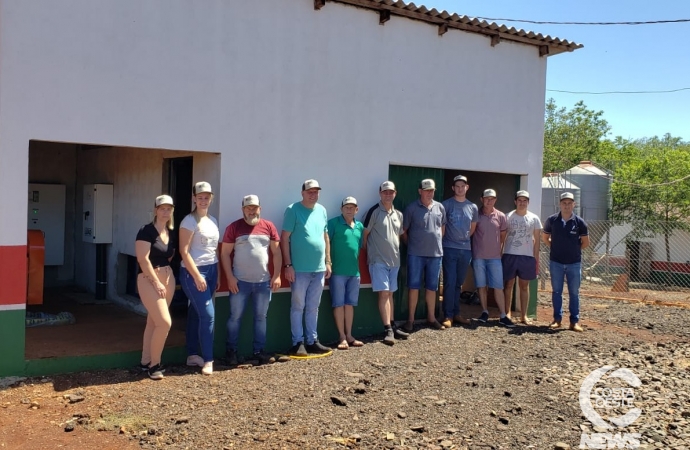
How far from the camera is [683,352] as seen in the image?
8195mm

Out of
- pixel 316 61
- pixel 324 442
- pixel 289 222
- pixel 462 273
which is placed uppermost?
pixel 316 61

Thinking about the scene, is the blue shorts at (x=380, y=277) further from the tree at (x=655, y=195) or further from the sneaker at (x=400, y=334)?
the tree at (x=655, y=195)

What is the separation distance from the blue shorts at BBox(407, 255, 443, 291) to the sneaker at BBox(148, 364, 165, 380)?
3558 millimetres

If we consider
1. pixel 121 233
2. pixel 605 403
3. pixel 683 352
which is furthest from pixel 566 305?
pixel 121 233

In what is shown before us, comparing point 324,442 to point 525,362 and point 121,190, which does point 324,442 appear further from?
point 121,190

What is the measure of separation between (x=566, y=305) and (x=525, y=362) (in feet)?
18.0

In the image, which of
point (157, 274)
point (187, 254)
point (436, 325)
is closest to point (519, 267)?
point (436, 325)

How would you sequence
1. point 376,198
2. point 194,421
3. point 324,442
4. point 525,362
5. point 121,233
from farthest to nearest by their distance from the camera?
1. point 121,233
2. point 376,198
3. point 525,362
4. point 194,421
5. point 324,442

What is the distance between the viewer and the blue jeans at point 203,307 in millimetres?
6500

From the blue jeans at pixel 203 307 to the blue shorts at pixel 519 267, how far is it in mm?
4601

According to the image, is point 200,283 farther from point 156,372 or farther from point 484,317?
point 484,317

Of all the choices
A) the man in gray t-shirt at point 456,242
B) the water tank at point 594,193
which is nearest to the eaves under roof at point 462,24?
the man in gray t-shirt at point 456,242

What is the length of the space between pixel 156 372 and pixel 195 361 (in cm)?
52

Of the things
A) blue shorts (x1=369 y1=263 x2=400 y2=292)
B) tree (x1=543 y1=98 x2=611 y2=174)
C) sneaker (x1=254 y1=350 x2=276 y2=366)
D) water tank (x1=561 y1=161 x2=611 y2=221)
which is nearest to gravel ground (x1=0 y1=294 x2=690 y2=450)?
sneaker (x1=254 y1=350 x2=276 y2=366)
